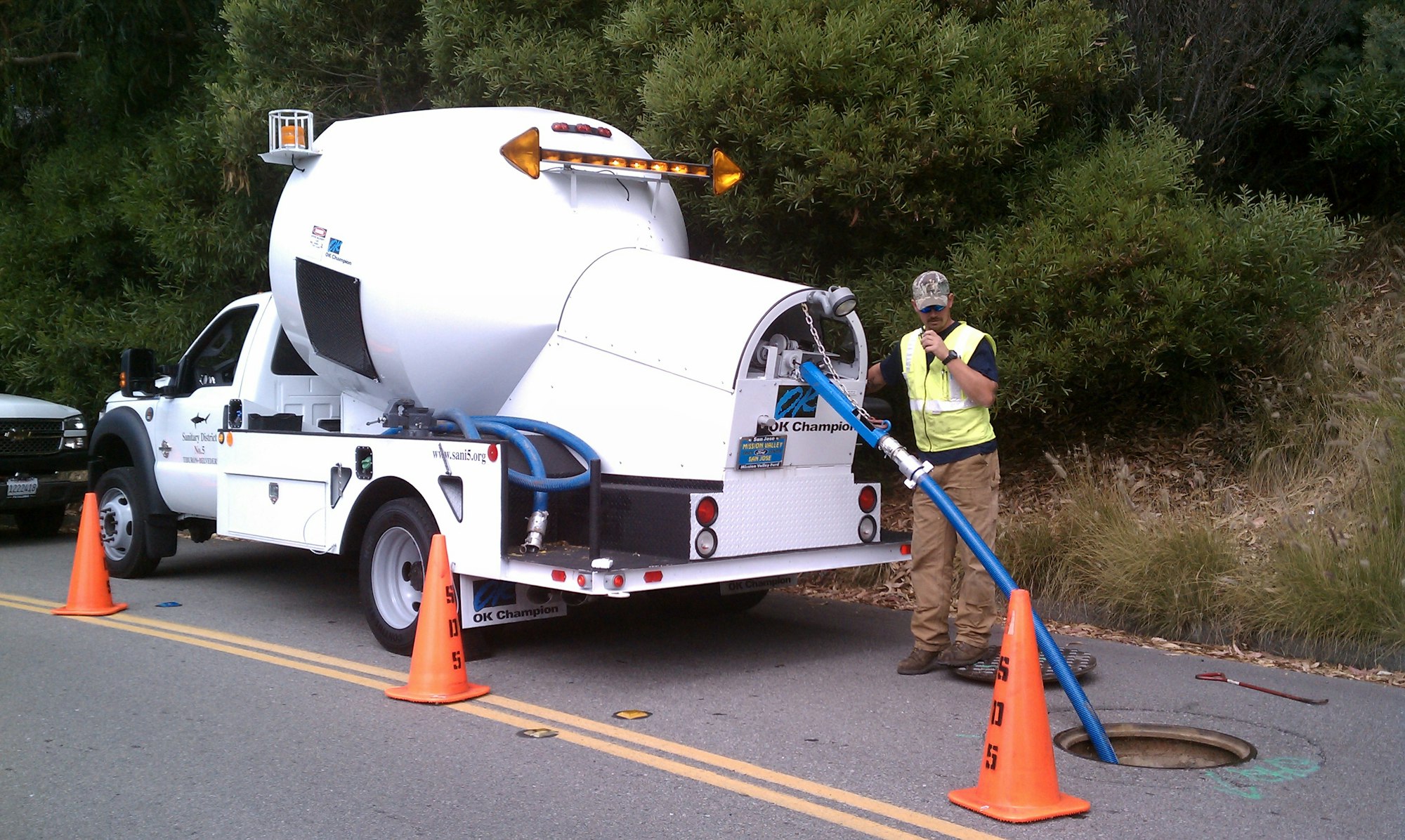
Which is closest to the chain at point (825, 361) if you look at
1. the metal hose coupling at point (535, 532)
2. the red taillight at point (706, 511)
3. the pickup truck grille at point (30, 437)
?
the red taillight at point (706, 511)

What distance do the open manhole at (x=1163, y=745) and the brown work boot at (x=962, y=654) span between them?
107 centimetres

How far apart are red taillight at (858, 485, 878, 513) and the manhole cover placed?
1.03 metres

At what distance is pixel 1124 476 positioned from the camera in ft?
30.4

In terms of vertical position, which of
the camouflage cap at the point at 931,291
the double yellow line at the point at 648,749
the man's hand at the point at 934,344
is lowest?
the double yellow line at the point at 648,749

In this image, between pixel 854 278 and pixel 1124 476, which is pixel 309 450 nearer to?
pixel 854 278

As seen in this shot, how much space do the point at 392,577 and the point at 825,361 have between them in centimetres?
292

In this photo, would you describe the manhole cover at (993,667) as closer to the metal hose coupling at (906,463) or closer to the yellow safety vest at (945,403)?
the metal hose coupling at (906,463)

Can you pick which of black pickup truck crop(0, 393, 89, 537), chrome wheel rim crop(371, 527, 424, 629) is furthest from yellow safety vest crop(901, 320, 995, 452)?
black pickup truck crop(0, 393, 89, 537)

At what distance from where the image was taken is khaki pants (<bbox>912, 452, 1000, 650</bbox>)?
707 centimetres

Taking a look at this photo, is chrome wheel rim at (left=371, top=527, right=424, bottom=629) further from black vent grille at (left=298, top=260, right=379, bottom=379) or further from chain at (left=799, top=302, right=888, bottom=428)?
chain at (left=799, top=302, right=888, bottom=428)

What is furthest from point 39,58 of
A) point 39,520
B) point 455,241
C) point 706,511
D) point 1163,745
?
point 1163,745

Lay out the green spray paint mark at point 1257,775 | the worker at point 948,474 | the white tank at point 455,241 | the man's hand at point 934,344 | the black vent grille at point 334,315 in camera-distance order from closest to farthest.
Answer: the green spray paint mark at point 1257,775 → the man's hand at point 934,344 → the worker at point 948,474 → the white tank at point 455,241 → the black vent grille at point 334,315

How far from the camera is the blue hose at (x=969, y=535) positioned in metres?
5.55

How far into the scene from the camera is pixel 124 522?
35.6 feet
